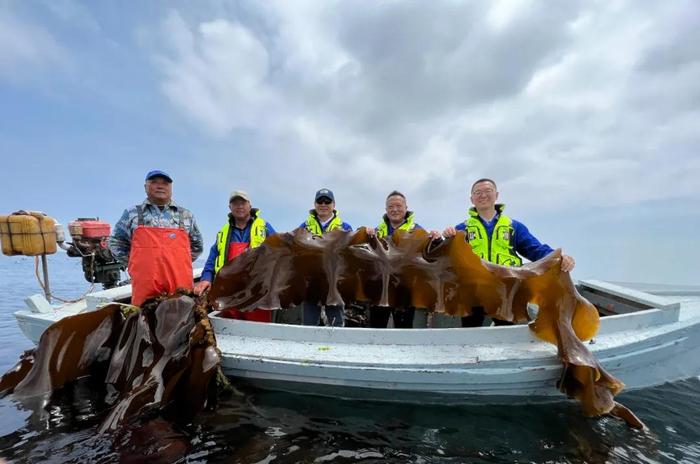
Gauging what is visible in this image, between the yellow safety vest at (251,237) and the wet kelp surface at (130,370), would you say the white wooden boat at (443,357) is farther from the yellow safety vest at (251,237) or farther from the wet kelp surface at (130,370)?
the yellow safety vest at (251,237)

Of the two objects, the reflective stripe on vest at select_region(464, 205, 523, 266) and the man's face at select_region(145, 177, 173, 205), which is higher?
the man's face at select_region(145, 177, 173, 205)

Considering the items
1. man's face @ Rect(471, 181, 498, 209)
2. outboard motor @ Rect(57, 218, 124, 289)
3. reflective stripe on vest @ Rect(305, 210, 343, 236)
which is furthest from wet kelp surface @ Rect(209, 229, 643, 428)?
outboard motor @ Rect(57, 218, 124, 289)

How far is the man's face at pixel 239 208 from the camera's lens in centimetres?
485

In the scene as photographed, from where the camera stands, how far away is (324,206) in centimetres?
532

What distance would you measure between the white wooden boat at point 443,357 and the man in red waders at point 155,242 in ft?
2.69

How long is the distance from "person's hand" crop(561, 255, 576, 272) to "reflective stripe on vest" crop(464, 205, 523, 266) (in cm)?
110

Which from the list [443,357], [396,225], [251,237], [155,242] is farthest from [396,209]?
[155,242]

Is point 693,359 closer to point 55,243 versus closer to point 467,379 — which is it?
point 467,379

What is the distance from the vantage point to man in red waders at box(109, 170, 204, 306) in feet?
12.7

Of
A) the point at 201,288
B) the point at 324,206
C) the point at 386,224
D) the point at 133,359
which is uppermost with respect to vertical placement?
the point at 324,206

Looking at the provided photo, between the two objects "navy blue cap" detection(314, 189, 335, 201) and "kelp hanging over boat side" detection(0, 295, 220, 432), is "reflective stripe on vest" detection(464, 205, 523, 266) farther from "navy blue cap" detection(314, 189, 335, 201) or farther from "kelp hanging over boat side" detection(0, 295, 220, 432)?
"kelp hanging over boat side" detection(0, 295, 220, 432)

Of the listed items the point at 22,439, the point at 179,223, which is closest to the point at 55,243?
the point at 179,223

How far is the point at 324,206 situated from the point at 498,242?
250 centimetres

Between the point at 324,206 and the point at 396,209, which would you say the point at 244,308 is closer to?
the point at 324,206
